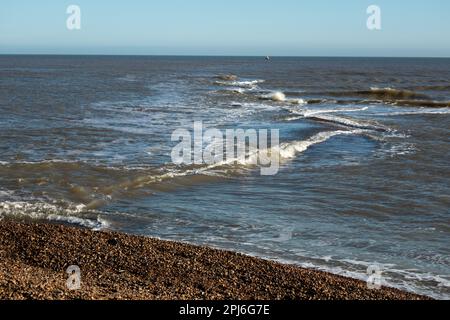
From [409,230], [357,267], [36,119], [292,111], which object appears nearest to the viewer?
[357,267]

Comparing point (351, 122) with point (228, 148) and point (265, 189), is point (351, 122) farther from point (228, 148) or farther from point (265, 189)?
point (265, 189)

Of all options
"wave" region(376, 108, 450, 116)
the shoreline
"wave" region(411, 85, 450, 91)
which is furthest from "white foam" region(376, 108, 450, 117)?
the shoreline

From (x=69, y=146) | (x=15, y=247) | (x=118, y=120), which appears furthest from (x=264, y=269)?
(x=118, y=120)

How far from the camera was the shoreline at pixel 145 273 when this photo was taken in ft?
25.8

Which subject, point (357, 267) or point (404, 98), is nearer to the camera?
point (357, 267)

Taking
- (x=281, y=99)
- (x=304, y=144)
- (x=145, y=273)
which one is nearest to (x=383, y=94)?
(x=281, y=99)

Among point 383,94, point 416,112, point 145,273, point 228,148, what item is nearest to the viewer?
point 145,273

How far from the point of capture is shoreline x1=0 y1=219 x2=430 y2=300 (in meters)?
7.86

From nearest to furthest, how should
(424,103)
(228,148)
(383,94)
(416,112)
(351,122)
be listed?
(228,148), (351,122), (416,112), (424,103), (383,94)

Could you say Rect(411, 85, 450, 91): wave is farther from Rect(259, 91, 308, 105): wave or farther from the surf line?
the surf line

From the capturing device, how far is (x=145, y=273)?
9.02 metres

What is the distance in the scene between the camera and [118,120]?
29344 millimetres
